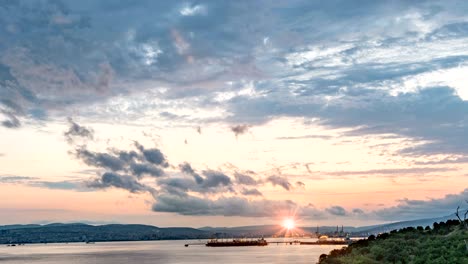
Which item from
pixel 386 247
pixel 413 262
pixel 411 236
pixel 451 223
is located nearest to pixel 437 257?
pixel 413 262

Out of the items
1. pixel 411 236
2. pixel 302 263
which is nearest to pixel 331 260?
pixel 411 236

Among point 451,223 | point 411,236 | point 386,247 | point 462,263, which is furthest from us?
point 451,223

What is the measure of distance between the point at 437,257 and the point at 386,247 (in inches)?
714

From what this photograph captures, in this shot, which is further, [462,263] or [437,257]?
[437,257]

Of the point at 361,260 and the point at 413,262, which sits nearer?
the point at 413,262

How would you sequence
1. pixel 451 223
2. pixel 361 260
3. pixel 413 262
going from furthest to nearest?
pixel 451 223, pixel 361 260, pixel 413 262

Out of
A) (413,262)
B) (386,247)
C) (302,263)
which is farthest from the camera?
(302,263)

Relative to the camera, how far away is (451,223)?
10969 centimetres

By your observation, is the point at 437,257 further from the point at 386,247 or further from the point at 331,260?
the point at 331,260

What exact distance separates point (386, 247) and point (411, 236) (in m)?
17.0

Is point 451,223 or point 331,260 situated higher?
Result: point 451,223

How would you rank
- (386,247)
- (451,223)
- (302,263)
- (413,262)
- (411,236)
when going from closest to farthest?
(413,262) → (386,247) → (411,236) → (451,223) → (302,263)

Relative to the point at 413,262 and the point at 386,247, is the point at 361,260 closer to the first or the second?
the point at 413,262

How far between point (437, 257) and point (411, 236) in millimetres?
33262
